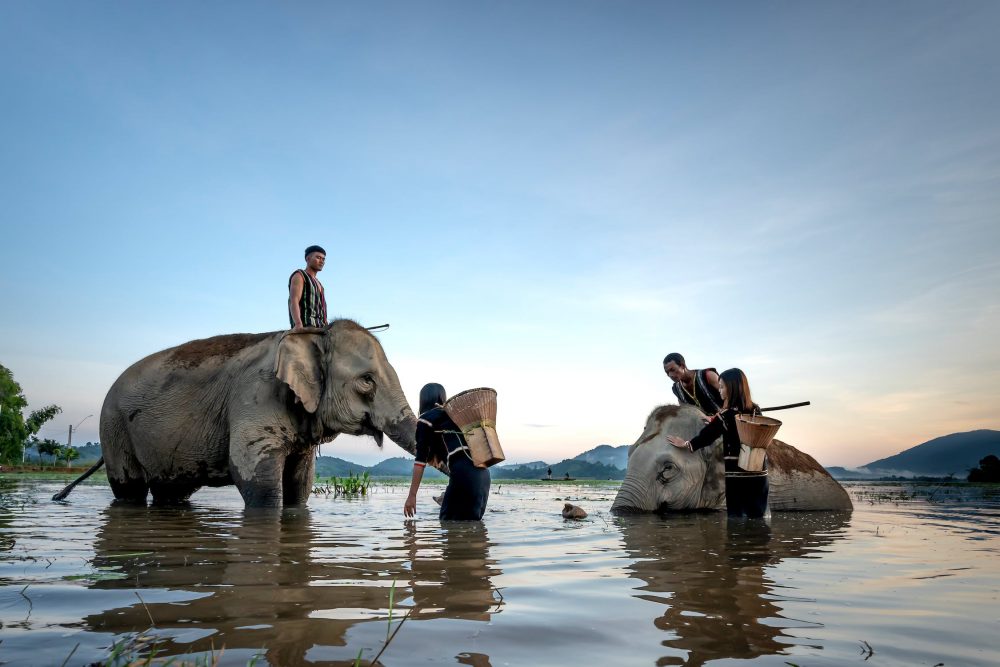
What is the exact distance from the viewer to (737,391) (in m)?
8.23

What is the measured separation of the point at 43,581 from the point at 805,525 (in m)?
7.14

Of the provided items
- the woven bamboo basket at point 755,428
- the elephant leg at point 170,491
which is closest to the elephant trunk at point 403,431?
the elephant leg at point 170,491

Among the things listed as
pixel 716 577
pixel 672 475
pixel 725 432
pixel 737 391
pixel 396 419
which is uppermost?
pixel 737 391

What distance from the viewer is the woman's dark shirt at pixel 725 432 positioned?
320 inches

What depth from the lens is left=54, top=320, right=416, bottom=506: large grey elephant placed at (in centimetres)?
914

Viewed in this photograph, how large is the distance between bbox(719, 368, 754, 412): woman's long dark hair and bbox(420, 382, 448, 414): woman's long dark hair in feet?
11.1

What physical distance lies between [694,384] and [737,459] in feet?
5.45

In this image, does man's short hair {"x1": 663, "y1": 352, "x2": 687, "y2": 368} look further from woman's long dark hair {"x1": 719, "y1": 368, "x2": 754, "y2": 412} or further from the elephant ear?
the elephant ear

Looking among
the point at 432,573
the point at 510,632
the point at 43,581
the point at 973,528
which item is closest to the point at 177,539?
the point at 43,581

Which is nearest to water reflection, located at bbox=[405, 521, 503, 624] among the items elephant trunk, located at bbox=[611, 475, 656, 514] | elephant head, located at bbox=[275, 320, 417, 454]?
elephant trunk, located at bbox=[611, 475, 656, 514]

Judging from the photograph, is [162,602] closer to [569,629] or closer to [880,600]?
[569,629]

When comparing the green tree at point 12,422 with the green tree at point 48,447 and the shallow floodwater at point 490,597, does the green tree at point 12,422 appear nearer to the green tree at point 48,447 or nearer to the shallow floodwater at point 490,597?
the green tree at point 48,447

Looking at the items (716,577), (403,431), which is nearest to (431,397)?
(403,431)

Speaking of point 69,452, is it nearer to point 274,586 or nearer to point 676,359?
point 676,359
